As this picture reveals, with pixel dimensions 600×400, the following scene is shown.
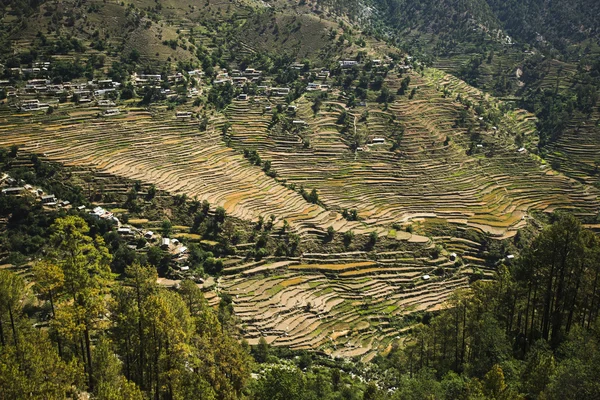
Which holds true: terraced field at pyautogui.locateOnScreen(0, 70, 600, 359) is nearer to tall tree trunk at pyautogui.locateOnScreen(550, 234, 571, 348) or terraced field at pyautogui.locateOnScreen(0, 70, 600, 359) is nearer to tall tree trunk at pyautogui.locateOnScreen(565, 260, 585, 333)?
tall tree trunk at pyautogui.locateOnScreen(550, 234, 571, 348)

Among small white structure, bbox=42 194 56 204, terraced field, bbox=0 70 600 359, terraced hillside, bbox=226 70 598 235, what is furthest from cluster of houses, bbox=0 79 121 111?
small white structure, bbox=42 194 56 204

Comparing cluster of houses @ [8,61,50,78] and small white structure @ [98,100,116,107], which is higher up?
cluster of houses @ [8,61,50,78]

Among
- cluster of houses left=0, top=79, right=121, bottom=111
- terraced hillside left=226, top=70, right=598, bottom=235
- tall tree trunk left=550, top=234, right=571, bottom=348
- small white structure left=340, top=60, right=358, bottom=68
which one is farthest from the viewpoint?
small white structure left=340, top=60, right=358, bottom=68

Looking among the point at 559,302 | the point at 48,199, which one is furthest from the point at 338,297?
the point at 48,199

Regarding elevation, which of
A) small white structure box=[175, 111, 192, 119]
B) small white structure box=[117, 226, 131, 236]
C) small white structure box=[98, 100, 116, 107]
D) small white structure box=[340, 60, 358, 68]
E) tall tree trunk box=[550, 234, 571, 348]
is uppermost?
small white structure box=[340, 60, 358, 68]

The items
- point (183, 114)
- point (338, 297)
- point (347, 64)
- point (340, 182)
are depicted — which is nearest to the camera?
point (338, 297)

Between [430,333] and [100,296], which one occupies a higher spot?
[100,296]

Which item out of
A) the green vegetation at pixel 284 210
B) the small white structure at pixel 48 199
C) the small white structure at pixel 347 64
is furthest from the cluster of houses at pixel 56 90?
the small white structure at pixel 347 64

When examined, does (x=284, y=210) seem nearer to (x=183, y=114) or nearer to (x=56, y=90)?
(x=183, y=114)

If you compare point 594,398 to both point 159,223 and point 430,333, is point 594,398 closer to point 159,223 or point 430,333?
point 430,333

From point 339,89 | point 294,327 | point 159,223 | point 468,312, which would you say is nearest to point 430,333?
point 468,312

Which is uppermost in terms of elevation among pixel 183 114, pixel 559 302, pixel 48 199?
pixel 183 114
